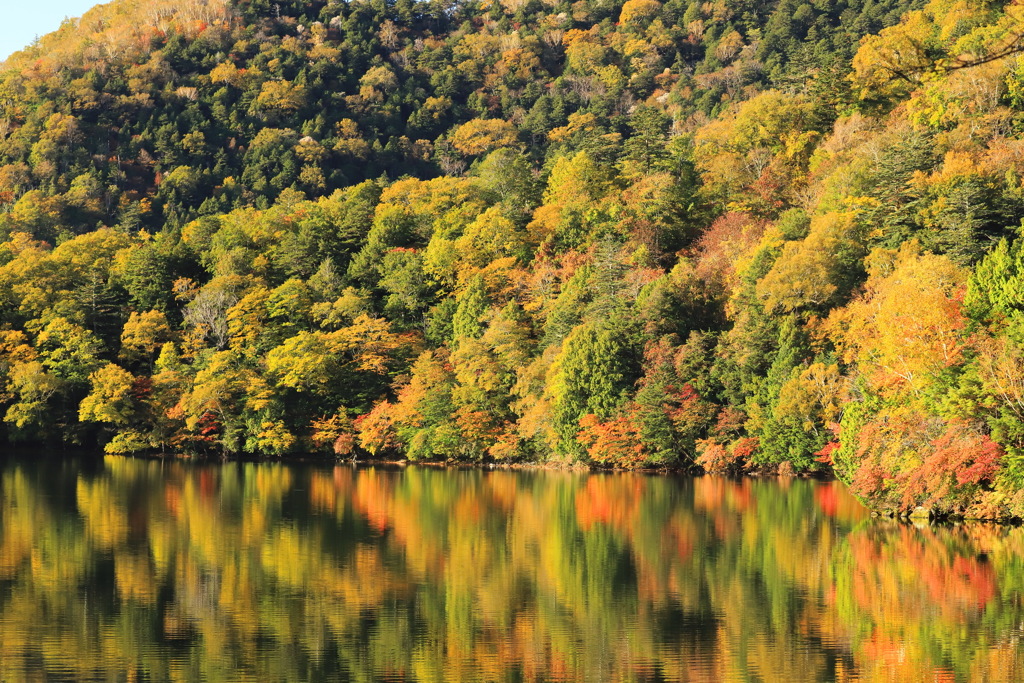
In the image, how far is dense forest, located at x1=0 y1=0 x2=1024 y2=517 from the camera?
112 feet

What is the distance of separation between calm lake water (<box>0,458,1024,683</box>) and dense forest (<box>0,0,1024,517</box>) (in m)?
6.62

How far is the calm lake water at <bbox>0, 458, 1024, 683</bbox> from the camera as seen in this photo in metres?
16.3

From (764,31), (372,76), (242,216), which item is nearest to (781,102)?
(242,216)

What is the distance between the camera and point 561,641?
698 inches

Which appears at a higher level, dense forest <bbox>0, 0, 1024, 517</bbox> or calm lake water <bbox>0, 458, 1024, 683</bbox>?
dense forest <bbox>0, 0, 1024, 517</bbox>

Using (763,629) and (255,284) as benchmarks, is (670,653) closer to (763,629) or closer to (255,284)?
(763,629)

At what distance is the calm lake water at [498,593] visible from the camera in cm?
1627

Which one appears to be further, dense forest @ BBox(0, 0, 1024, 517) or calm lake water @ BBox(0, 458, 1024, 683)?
dense forest @ BBox(0, 0, 1024, 517)

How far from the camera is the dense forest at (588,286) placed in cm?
3419

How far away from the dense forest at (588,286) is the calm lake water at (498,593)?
21.7 feet

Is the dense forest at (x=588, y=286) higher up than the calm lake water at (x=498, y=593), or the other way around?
the dense forest at (x=588, y=286)

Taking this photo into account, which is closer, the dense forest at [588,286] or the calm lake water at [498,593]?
the calm lake water at [498,593]

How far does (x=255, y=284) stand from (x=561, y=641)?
60848 mm

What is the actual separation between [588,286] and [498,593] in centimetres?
4335
